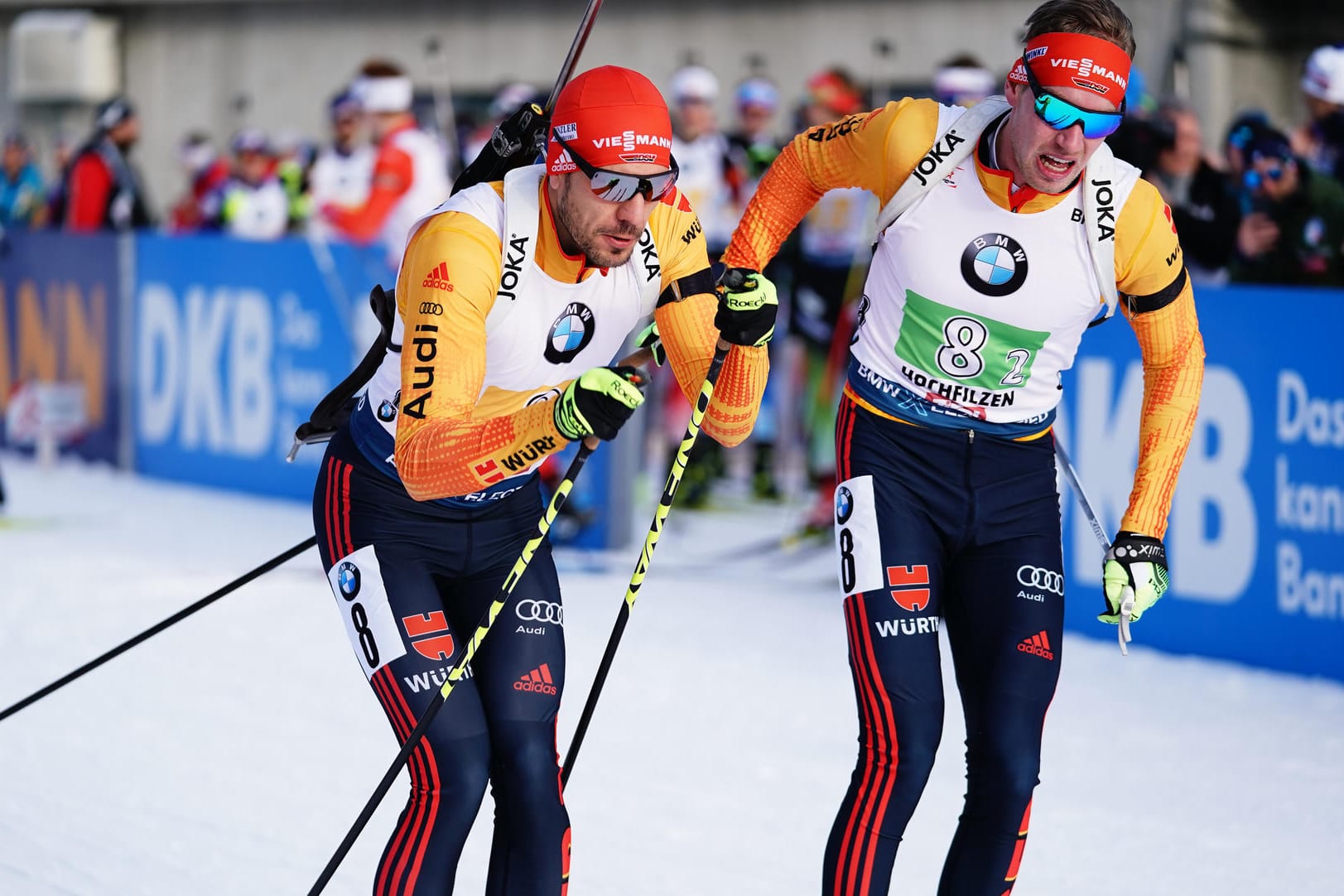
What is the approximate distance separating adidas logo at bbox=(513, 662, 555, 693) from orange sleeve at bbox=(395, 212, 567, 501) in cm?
43

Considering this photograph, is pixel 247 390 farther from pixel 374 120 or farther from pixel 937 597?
pixel 937 597

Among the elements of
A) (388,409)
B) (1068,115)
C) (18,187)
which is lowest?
(18,187)

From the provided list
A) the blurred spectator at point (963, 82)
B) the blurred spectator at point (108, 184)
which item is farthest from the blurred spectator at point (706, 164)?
the blurred spectator at point (108, 184)

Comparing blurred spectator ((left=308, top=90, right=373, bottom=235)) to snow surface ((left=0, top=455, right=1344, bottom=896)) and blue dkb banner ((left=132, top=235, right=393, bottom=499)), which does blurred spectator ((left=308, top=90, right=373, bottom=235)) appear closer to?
blue dkb banner ((left=132, top=235, right=393, bottom=499))

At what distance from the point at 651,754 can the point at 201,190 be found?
37.3 feet

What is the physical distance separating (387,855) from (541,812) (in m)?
0.31

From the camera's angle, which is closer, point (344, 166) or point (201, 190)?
point (344, 166)

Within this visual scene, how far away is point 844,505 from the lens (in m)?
3.90

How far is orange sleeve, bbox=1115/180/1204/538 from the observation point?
3.76 m

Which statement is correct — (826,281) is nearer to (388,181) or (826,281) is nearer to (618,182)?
(388,181)

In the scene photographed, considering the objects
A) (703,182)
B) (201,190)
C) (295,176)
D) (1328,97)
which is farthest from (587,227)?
(201,190)

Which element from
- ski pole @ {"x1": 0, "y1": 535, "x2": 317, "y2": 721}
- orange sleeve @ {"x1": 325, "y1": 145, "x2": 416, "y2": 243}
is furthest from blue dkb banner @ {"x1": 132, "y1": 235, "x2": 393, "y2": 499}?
ski pole @ {"x1": 0, "y1": 535, "x2": 317, "y2": 721}

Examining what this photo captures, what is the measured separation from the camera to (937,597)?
12.5 ft

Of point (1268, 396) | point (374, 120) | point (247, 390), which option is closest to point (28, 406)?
point (247, 390)
